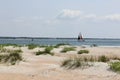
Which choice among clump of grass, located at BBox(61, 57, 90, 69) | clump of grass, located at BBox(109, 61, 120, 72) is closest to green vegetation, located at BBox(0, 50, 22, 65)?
clump of grass, located at BBox(61, 57, 90, 69)

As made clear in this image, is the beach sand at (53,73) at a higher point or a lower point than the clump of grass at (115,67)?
lower

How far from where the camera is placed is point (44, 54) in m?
30.0

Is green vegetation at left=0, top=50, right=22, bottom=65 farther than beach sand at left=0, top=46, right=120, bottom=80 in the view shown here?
Yes

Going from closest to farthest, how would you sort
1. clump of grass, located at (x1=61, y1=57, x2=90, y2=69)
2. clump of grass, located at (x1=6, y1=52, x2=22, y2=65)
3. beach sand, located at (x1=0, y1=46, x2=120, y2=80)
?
beach sand, located at (x1=0, y1=46, x2=120, y2=80) < clump of grass, located at (x1=61, y1=57, x2=90, y2=69) < clump of grass, located at (x1=6, y1=52, x2=22, y2=65)

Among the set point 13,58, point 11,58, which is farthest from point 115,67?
point 11,58

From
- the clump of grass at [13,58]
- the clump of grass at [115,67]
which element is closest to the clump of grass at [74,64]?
the clump of grass at [115,67]

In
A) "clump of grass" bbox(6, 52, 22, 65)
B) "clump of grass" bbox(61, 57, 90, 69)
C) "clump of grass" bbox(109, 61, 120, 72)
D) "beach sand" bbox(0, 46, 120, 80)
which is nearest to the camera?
"beach sand" bbox(0, 46, 120, 80)

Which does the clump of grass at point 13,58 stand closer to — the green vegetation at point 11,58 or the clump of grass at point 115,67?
the green vegetation at point 11,58

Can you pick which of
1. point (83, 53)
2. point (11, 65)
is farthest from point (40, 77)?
point (83, 53)

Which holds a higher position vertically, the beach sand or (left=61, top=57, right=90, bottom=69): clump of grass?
(left=61, top=57, right=90, bottom=69): clump of grass

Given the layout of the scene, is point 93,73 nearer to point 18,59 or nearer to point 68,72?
point 68,72

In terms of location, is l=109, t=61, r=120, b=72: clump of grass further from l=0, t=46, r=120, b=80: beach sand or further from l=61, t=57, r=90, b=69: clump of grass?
l=61, t=57, r=90, b=69: clump of grass

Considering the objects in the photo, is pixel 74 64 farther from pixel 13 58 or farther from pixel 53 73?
pixel 13 58

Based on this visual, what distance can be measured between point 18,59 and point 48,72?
4.34 meters
